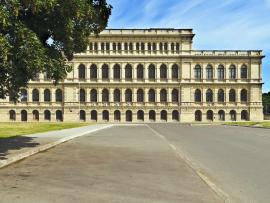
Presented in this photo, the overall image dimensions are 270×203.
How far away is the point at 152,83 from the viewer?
9112 cm

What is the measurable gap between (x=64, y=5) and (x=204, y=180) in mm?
8897

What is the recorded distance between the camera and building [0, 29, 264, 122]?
297ft

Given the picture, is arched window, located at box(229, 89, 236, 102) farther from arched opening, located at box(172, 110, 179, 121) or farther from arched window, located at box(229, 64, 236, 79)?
arched opening, located at box(172, 110, 179, 121)

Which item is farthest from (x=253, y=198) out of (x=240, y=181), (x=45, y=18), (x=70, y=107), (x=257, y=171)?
(x=70, y=107)

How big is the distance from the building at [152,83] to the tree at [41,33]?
7067 centimetres

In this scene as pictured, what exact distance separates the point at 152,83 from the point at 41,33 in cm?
7350

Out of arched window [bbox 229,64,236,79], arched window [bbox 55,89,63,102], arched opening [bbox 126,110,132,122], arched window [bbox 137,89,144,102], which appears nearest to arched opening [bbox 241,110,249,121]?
arched window [bbox 229,64,236,79]

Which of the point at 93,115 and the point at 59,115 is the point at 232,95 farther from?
the point at 59,115

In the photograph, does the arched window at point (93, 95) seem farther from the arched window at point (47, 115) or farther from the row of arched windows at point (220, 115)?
the row of arched windows at point (220, 115)

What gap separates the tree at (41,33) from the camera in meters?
14.7

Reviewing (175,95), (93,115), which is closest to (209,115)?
(175,95)

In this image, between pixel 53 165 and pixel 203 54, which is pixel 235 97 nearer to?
pixel 203 54

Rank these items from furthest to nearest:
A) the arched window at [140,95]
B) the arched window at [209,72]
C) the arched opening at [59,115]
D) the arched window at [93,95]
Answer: the arched window at [209,72]
the arched window at [140,95]
the arched window at [93,95]
the arched opening at [59,115]

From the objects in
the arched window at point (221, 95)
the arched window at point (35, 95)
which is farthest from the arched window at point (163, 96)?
the arched window at point (35, 95)
